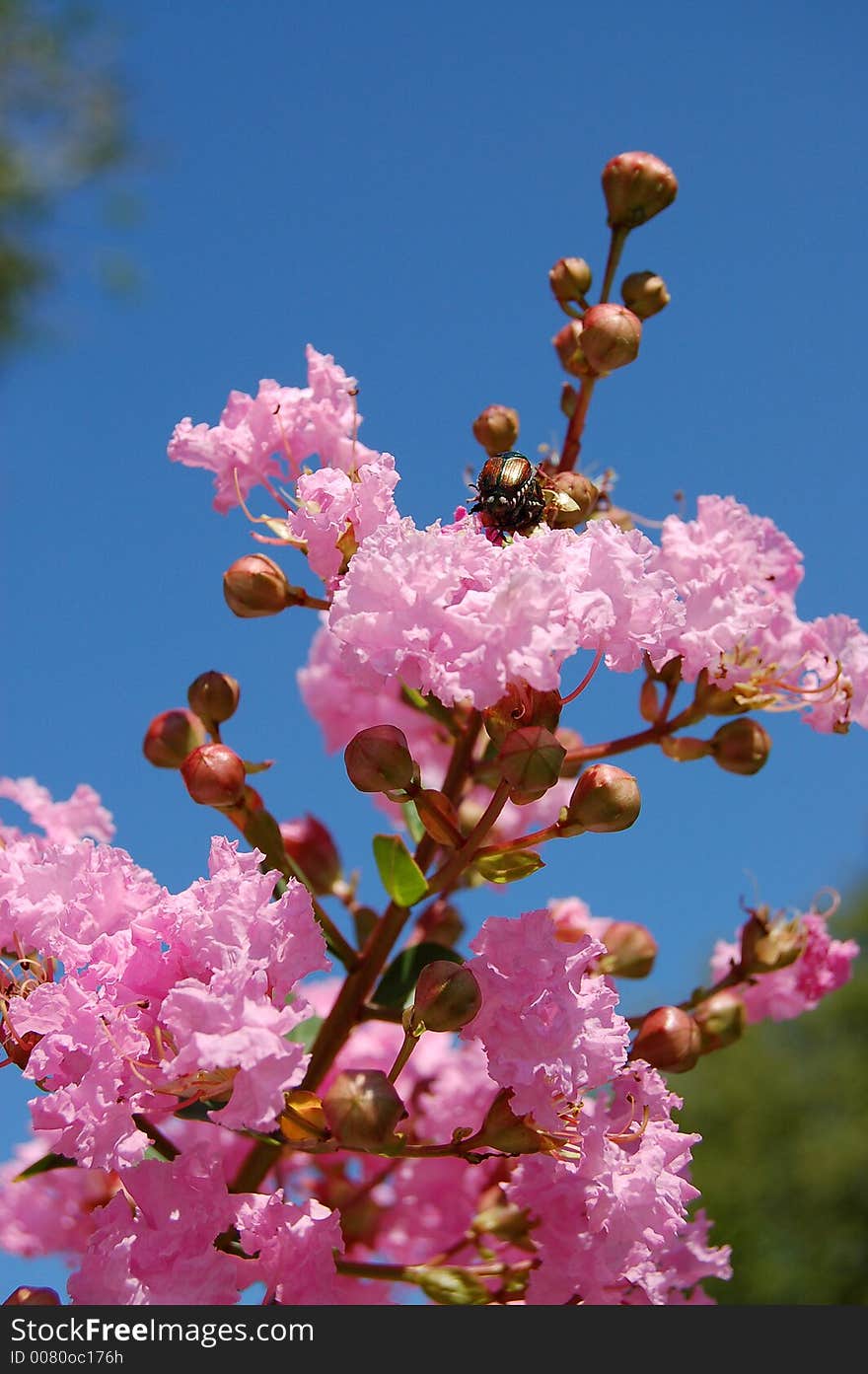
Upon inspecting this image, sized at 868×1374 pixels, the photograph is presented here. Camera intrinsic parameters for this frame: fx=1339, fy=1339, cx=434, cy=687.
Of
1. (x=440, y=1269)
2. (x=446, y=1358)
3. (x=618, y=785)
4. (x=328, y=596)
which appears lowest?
(x=446, y=1358)

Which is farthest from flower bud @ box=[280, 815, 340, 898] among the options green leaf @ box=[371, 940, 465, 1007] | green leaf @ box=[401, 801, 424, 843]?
green leaf @ box=[371, 940, 465, 1007]

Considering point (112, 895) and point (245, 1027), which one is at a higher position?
point (112, 895)

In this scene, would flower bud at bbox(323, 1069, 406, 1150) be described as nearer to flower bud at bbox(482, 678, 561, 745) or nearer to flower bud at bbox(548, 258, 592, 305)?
flower bud at bbox(482, 678, 561, 745)

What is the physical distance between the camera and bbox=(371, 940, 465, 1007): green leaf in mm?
1513

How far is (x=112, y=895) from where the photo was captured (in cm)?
129

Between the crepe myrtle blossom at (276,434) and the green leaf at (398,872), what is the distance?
18.0 inches

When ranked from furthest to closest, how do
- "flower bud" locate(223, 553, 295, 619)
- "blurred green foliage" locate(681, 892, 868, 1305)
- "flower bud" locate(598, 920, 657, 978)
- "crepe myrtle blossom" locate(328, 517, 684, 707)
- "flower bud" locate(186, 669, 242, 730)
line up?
"blurred green foliage" locate(681, 892, 868, 1305) → "flower bud" locate(598, 920, 657, 978) → "flower bud" locate(186, 669, 242, 730) → "flower bud" locate(223, 553, 295, 619) → "crepe myrtle blossom" locate(328, 517, 684, 707)

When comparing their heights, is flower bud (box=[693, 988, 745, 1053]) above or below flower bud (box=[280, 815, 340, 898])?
below

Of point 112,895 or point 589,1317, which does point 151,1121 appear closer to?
point 112,895

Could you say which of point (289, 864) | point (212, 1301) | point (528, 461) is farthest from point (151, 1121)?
point (528, 461)

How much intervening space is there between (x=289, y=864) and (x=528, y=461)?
1.75 ft

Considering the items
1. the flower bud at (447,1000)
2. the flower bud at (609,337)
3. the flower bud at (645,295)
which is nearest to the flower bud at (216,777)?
the flower bud at (447,1000)

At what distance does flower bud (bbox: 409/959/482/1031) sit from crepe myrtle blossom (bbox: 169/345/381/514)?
2.11ft

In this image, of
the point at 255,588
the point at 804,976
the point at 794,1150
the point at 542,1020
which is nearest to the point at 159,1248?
the point at 542,1020
